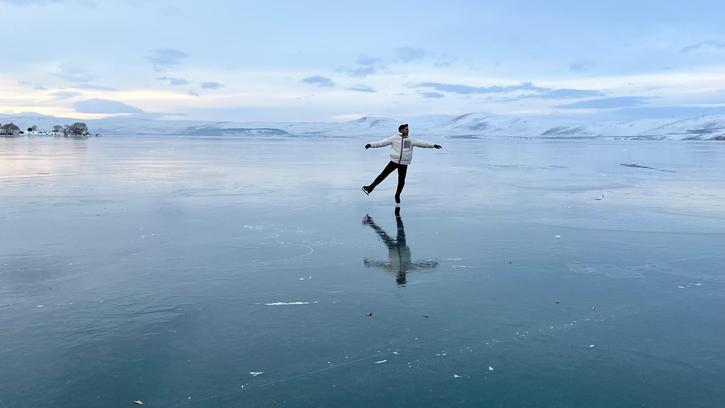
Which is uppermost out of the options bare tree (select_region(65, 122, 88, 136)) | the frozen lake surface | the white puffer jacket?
bare tree (select_region(65, 122, 88, 136))

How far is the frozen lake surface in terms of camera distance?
132 inches

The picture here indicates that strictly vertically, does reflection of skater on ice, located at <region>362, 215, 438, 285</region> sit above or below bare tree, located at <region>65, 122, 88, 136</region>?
below

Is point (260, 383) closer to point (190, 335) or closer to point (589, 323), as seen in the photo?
point (190, 335)

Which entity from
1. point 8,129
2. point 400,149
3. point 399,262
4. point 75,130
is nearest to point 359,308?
point 399,262

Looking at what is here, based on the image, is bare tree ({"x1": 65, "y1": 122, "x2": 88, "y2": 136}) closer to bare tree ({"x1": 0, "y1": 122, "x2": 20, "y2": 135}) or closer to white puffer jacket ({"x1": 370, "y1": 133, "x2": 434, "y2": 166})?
bare tree ({"x1": 0, "y1": 122, "x2": 20, "y2": 135})

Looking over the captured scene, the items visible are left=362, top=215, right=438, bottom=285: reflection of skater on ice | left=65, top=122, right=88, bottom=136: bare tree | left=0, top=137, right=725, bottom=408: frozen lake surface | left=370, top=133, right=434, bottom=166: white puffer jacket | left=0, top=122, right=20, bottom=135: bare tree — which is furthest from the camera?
left=0, top=122, right=20, bottom=135: bare tree

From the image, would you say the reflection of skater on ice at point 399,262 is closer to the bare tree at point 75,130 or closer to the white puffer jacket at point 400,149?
the white puffer jacket at point 400,149

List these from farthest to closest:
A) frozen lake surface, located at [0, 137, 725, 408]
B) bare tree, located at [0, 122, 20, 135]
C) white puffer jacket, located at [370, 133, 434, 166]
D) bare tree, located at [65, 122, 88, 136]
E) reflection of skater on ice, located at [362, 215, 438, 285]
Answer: bare tree, located at [0, 122, 20, 135] → bare tree, located at [65, 122, 88, 136] → white puffer jacket, located at [370, 133, 434, 166] → reflection of skater on ice, located at [362, 215, 438, 285] → frozen lake surface, located at [0, 137, 725, 408]

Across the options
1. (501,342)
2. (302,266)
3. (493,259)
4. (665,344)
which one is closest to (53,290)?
(302,266)

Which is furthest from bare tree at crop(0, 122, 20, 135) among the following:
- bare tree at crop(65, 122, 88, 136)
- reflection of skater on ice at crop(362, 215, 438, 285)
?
reflection of skater on ice at crop(362, 215, 438, 285)

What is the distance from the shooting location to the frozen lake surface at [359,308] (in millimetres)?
3363

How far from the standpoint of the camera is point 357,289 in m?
5.25

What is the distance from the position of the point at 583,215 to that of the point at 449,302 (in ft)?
18.8

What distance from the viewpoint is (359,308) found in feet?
15.4
